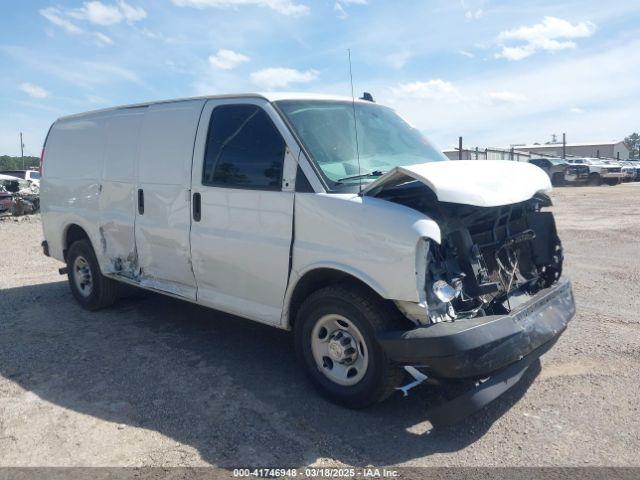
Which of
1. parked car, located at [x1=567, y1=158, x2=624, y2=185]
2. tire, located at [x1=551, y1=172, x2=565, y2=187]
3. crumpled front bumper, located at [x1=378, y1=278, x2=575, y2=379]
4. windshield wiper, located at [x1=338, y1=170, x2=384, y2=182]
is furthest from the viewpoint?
tire, located at [x1=551, y1=172, x2=565, y2=187]

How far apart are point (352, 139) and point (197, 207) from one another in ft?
4.77

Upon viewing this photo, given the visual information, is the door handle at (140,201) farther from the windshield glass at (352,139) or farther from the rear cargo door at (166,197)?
the windshield glass at (352,139)

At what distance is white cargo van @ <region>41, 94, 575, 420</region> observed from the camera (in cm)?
351

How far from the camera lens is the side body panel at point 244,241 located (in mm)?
4211

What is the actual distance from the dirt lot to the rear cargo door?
2.28 ft

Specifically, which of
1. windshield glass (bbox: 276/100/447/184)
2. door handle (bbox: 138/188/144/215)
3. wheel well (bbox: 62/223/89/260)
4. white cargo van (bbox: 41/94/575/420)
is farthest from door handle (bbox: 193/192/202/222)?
wheel well (bbox: 62/223/89/260)

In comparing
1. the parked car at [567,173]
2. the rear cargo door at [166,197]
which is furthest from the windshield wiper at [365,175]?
the parked car at [567,173]

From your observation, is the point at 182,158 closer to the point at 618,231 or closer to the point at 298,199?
the point at 298,199

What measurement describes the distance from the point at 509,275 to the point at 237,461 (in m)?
2.35

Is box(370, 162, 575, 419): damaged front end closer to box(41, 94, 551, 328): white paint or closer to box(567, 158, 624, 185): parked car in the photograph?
box(41, 94, 551, 328): white paint

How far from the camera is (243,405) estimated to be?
4059 millimetres

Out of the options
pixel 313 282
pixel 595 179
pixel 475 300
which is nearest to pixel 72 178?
pixel 313 282

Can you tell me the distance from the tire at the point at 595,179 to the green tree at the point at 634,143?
64.8 metres

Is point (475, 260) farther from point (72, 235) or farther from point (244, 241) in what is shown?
point (72, 235)
